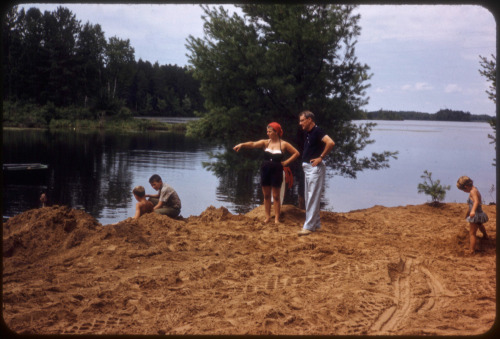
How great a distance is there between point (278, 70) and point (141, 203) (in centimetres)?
612

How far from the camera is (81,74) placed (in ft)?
183

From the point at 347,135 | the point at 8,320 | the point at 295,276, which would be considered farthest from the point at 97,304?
the point at 347,135

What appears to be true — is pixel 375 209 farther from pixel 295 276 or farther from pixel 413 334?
pixel 413 334

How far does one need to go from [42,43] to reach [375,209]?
48719mm

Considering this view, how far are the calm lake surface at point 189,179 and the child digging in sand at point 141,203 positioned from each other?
8.90 metres

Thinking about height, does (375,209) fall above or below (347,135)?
below

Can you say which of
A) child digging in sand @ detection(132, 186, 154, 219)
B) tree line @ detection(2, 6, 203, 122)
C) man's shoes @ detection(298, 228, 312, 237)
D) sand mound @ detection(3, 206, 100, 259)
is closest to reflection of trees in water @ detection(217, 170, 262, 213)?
child digging in sand @ detection(132, 186, 154, 219)

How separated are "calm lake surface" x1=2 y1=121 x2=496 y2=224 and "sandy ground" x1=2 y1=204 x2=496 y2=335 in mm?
8188

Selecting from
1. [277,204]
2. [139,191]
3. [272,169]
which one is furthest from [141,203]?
[272,169]

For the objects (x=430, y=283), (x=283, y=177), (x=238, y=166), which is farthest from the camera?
(x=238, y=166)

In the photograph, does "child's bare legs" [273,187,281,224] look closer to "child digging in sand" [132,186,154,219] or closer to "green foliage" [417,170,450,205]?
"child digging in sand" [132,186,154,219]

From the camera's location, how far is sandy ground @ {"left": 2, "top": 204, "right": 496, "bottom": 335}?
4.26 m

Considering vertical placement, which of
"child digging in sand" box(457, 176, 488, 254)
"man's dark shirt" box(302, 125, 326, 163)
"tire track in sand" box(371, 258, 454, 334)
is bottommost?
"tire track in sand" box(371, 258, 454, 334)

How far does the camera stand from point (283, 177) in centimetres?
855
